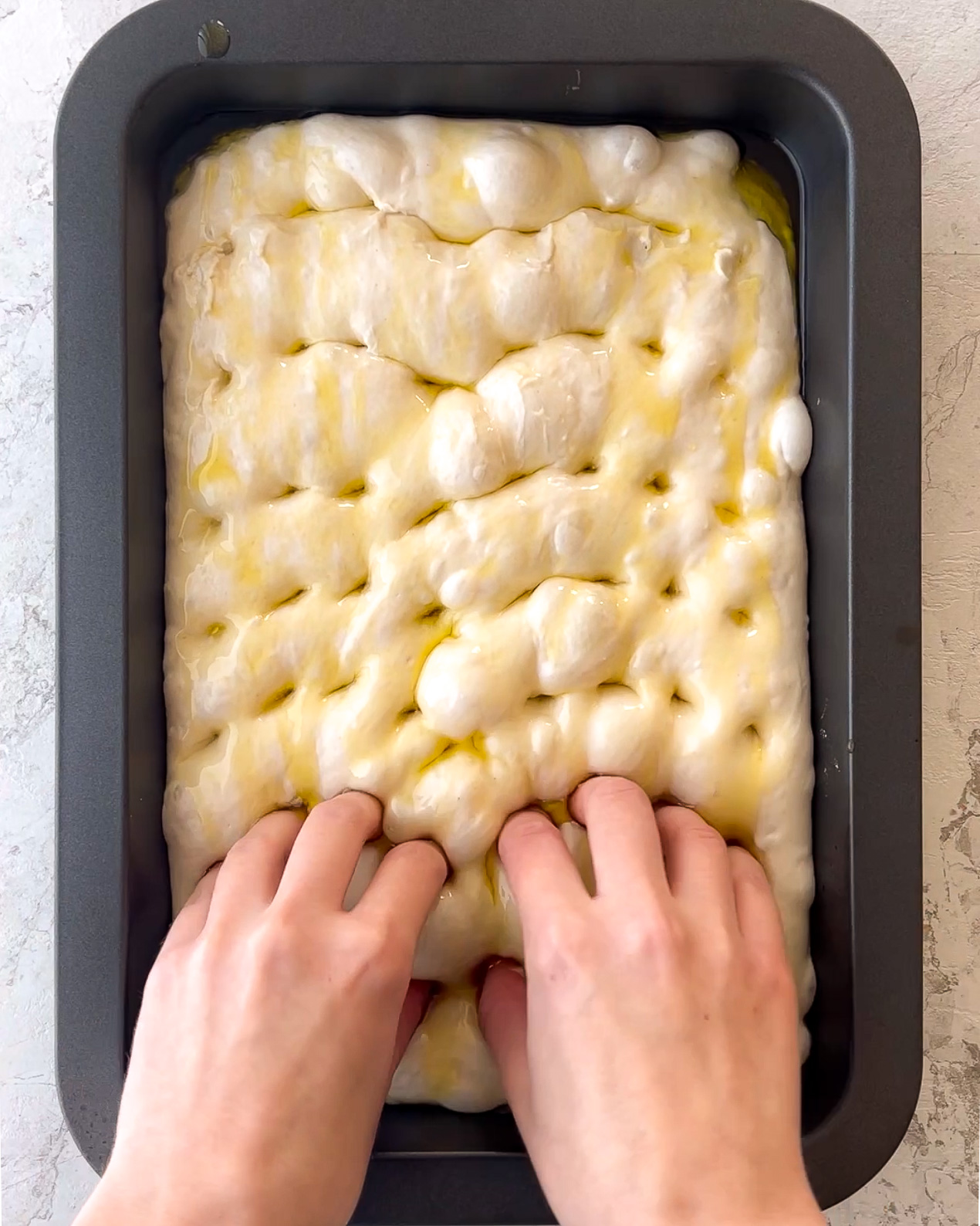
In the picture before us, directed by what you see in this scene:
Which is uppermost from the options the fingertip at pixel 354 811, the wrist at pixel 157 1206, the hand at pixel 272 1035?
the fingertip at pixel 354 811

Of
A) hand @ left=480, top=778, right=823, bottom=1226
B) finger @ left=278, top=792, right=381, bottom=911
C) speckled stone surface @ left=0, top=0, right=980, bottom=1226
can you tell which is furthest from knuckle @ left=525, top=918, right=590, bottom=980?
speckled stone surface @ left=0, top=0, right=980, bottom=1226

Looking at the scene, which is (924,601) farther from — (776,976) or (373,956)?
(373,956)

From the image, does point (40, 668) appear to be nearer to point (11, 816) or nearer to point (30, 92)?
point (11, 816)

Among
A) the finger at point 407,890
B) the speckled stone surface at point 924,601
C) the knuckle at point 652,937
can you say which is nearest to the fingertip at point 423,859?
the finger at point 407,890

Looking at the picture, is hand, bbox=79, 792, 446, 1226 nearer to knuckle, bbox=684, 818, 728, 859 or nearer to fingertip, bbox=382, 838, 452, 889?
fingertip, bbox=382, 838, 452, 889

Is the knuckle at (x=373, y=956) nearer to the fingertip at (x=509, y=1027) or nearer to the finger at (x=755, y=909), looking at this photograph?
the fingertip at (x=509, y=1027)

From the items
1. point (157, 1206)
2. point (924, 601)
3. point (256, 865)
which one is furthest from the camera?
point (924, 601)

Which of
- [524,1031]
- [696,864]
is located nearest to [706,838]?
[696,864]

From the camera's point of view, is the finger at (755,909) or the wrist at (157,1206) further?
the finger at (755,909)
